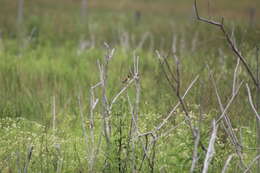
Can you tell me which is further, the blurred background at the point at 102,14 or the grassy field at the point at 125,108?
the blurred background at the point at 102,14

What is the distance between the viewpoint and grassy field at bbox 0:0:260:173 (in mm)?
3516

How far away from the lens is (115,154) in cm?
373

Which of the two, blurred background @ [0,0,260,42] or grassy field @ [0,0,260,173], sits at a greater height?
grassy field @ [0,0,260,173]

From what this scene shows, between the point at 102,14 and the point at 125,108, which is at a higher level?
the point at 125,108

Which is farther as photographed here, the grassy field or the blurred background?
the blurred background

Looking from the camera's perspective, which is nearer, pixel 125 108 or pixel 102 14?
pixel 125 108

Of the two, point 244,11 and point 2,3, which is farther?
point 244,11

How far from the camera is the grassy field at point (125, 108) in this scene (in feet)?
11.5

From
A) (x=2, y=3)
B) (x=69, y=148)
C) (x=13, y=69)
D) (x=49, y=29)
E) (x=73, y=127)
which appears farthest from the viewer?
(x=2, y=3)

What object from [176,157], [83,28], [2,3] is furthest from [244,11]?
[176,157]

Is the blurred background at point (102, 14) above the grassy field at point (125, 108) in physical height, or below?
below

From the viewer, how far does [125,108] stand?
4.73 meters

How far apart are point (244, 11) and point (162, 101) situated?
87.4 ft

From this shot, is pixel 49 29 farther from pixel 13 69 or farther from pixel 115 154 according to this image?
pixel 115 154
